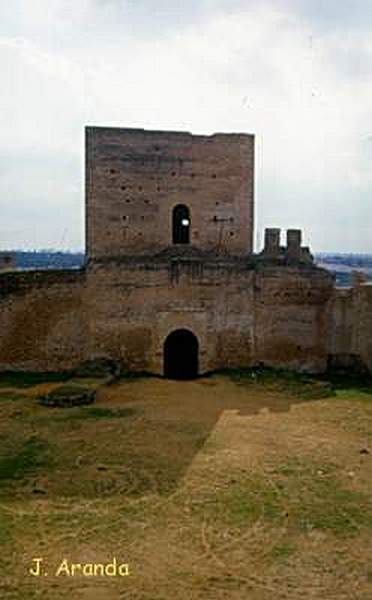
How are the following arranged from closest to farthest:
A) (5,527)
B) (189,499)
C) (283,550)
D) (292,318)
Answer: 1. (283,550)
2. (5,527)
3. (189,499)
4. (292,318)

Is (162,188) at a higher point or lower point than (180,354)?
higher

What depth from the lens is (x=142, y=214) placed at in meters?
23.5

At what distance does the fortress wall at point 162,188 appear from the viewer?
75.7ft

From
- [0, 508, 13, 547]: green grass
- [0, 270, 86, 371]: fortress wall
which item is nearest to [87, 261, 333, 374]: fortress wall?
[0, 270, 86, 371]: fortress wall

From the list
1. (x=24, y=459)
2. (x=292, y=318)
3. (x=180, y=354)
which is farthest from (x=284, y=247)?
(x=24, y=459)

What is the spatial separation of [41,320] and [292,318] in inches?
297

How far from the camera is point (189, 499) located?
10.4m

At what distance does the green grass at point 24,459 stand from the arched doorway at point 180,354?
9.32 meters

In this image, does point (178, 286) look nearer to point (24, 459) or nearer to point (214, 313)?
point (214, 313)

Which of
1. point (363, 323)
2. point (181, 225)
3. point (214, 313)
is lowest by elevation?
point (363, 323)

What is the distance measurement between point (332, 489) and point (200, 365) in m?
10.2

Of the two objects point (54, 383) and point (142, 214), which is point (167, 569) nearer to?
point (54, 383)

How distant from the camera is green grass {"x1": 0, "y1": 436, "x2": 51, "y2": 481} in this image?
11.4m

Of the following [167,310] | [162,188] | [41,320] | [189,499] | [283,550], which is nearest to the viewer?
[283,550]
